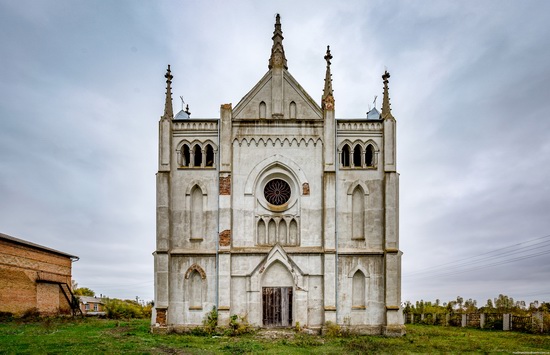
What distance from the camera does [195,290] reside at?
23.8m

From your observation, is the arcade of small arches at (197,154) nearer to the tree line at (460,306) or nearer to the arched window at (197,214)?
the arched window at (197,214)

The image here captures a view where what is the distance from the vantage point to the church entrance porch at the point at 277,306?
23.4 m

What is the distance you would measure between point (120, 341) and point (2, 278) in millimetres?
15072

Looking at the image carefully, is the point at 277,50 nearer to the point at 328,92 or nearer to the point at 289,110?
the point at 289,110

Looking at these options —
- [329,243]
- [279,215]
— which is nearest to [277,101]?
[279,215]

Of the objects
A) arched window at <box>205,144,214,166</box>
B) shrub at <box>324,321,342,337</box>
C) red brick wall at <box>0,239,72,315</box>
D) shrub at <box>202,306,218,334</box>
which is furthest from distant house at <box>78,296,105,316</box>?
shrub at <box>324,321,342,337</box>

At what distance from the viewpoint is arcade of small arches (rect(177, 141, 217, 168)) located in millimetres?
24906

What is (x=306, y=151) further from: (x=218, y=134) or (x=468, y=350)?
(x=468, y=350)

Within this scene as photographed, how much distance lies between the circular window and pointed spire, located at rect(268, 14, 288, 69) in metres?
6.76

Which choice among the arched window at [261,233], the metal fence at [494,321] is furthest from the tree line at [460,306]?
the arched window at [261,233]

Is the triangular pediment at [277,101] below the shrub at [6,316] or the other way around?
the other way around

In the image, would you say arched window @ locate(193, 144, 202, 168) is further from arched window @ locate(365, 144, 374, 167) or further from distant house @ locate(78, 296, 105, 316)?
distant house @ locate(78, 296, 105, 316)

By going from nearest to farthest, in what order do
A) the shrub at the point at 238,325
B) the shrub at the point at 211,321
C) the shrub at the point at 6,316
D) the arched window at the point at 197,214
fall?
the shrub at the point at 238,325
the shrub at the point at 211,321
the arched window at the point at 197,214
the shrub at the point at 6,316

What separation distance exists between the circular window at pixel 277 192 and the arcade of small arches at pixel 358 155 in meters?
3.37
